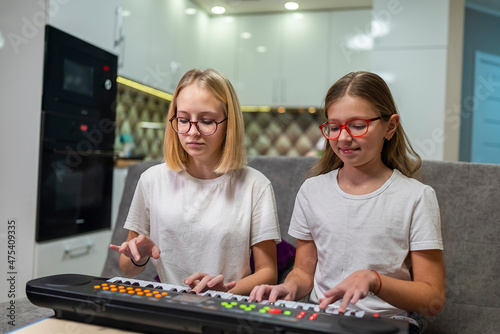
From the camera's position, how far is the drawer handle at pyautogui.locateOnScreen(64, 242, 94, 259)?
227cm

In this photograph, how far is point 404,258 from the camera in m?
0.85

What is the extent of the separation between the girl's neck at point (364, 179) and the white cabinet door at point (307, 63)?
2.93 meters

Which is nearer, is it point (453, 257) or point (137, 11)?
point (453, 257)

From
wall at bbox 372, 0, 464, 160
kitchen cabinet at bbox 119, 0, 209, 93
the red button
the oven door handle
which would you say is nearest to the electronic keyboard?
the red button

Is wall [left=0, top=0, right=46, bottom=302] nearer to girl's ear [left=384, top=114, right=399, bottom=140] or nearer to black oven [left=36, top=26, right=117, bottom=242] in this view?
black oven [left=36, top=26, right=117, bottom=242]

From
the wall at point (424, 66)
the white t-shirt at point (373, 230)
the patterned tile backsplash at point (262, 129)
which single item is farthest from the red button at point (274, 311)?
the patterned tile backsplash at point (262, 129)

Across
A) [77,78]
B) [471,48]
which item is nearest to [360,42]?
[471,48]

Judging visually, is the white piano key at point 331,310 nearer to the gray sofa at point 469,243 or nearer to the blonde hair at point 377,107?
the blonde hair at point 377,107

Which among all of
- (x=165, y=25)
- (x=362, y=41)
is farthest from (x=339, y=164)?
(x=362, y=41)

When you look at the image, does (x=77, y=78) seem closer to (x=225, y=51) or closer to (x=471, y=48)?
(x=225, y=51)

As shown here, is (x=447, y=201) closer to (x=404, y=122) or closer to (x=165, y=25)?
(x=404, y=122)

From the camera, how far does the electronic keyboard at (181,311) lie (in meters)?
0.54

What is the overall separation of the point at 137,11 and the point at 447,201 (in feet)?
8.01

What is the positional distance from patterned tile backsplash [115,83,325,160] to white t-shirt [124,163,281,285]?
8.53 feet
